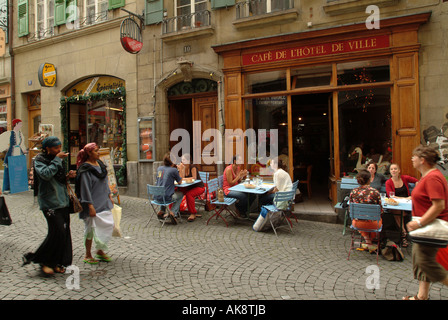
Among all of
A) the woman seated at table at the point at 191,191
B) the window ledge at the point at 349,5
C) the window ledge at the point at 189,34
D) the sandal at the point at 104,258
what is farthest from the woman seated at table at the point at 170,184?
the window ledge at the point at 349,5

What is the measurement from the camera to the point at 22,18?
12.4m

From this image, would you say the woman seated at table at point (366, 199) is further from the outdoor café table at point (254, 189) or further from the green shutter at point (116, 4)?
the green shutter at point (116, 4)

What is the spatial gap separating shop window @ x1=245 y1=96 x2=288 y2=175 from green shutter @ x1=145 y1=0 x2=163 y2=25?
12.4ft

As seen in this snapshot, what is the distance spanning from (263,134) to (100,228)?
5.25 m

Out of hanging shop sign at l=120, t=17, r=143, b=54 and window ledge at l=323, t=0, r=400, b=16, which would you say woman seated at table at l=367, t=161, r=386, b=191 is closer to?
window ledge at l=323, t=0, r=400, b=16

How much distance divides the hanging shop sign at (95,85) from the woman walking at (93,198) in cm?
647

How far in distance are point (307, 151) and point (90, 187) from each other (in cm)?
1031

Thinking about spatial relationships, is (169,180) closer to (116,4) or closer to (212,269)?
(212,269)

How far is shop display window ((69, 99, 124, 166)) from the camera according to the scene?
10.7 meters

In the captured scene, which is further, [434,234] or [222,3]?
[222,3]

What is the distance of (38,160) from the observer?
4020 mm

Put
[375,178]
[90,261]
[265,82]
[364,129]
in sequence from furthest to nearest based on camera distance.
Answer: [265,82] → [364,129] → [375,178] → [90,261]

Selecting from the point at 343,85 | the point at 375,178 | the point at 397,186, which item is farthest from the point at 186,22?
the point at 397,186
